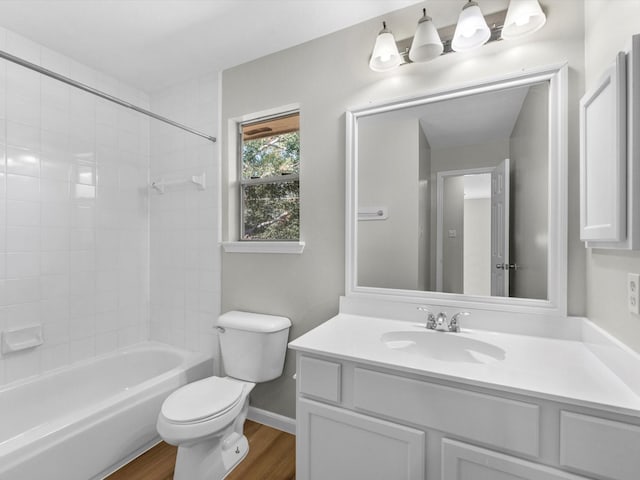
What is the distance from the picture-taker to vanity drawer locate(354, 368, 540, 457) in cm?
91

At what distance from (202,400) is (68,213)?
4.94 ft

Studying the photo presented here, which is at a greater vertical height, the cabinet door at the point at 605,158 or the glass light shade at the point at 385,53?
the glass light shade at the point at 385,53

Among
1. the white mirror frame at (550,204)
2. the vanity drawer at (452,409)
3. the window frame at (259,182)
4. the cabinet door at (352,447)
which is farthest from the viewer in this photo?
the window frame at (259,182)

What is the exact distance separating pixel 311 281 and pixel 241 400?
28.2 inches

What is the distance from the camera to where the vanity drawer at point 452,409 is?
0.91 metres

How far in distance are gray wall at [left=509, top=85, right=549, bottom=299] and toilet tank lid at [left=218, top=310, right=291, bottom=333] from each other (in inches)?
46.9

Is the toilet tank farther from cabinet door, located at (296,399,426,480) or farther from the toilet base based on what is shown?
cabinet door, located at (296,399,426,480)

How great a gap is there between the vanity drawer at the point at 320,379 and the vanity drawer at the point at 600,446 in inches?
26.6

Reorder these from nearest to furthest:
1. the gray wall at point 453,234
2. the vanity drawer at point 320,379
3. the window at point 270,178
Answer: the vanity drawer at point 320,379
the gray wall at point 453,234
the window at point 270,178

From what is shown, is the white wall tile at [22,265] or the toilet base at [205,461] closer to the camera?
the toilet base at [205,461]

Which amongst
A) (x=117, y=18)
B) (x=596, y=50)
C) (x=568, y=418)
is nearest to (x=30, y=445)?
(x=568, y=418)

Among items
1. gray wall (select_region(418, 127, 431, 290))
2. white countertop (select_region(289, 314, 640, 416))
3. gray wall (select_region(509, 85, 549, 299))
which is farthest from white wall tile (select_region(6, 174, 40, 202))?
gray wall (select_region(509, 85, 549, 299))

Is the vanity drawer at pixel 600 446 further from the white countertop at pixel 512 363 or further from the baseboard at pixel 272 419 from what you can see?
the baseboard at pixel 272 419

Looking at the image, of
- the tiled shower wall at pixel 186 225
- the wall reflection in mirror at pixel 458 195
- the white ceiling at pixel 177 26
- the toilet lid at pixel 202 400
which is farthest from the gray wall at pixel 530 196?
the tiled shower wall at pixel 186 225
